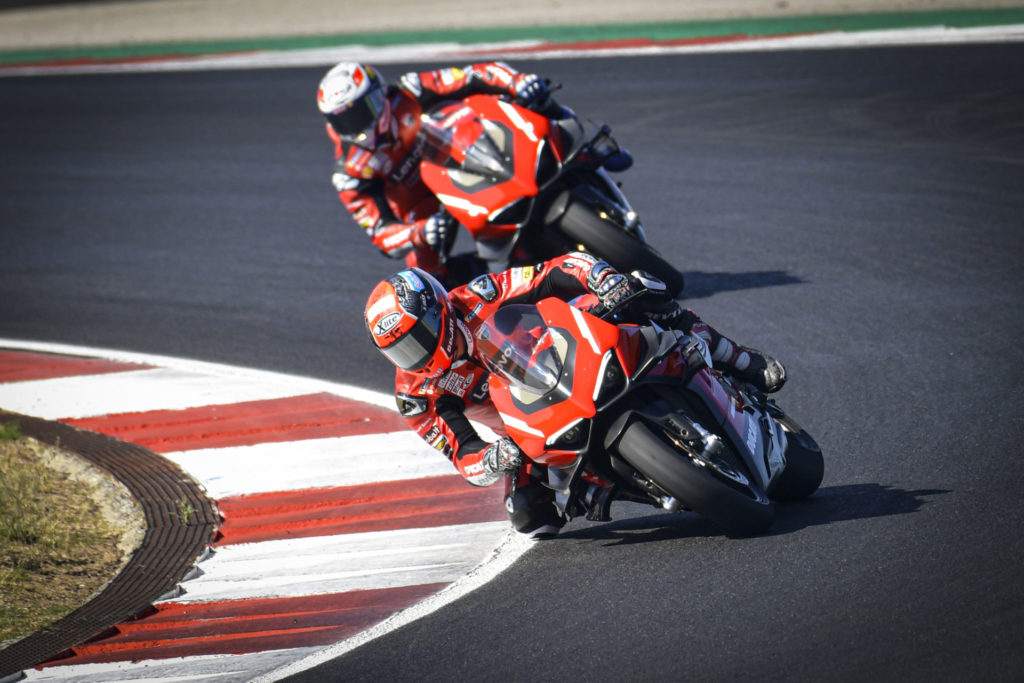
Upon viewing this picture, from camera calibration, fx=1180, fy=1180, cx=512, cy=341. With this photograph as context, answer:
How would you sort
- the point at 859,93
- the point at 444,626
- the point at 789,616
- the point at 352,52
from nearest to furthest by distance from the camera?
the point at 789,616
the point at 444,626
the point at 859,93
the point at 352,52

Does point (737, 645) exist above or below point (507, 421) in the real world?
below

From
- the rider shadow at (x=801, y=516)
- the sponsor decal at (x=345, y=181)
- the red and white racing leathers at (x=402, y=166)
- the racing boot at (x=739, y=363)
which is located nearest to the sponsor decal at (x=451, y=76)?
the red and white racing leathers at (x=402, y=166)

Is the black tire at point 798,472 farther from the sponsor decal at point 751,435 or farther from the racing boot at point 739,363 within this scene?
the racing boot at point 739,363

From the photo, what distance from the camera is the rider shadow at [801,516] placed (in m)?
5.52

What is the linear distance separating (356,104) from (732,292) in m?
3.22

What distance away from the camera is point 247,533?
22.6ft

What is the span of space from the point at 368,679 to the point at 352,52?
15326 mm

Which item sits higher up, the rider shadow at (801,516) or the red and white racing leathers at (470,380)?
the red and white racing leathers at (470,380)

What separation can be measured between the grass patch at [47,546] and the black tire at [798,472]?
361 centimetres

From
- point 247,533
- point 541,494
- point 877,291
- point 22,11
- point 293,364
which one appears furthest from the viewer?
point 22,11

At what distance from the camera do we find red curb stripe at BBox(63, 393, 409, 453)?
8102 mm

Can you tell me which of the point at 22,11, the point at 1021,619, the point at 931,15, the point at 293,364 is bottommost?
the point at 1021,619

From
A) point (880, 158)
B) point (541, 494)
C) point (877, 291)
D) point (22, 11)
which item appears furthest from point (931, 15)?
point (22, 11)

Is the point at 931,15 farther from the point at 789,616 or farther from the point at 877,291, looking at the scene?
the point at 789,616
